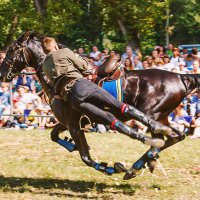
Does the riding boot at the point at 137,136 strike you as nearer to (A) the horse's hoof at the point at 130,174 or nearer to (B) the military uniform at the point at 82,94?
(B) the military uniform at the point at 82,94

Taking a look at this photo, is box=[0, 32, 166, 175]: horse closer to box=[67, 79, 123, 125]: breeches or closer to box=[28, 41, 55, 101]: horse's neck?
box=[28, 41, 55, 101]: horse's neck

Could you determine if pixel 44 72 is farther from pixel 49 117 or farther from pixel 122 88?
pixel 49 117

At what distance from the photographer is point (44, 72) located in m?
7.12

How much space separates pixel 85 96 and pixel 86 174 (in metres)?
1.89

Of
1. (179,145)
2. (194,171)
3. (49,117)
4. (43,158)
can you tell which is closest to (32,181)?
(43,158)

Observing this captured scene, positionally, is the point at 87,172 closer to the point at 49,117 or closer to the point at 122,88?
the point at 122,88

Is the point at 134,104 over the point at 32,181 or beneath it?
over

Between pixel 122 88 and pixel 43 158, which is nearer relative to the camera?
pixel 122 88

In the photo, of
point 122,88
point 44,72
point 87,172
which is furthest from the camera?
point 87,172

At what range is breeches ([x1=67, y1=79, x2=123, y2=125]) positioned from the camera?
261 inches

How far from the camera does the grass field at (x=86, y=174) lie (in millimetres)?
7007

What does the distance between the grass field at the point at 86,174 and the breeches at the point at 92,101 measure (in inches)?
42.8

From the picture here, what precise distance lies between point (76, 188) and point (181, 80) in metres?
2.25

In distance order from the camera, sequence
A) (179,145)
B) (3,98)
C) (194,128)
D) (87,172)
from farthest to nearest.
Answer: (3,98), (194,128), (179,145), (87,172)
